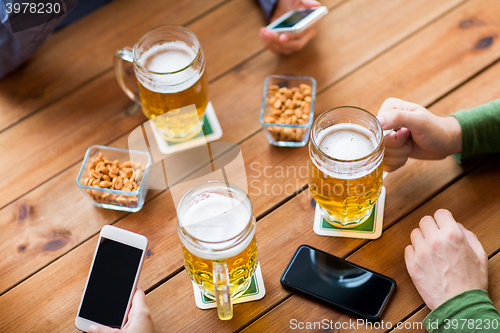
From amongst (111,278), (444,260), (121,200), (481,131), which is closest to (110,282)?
(111,278)

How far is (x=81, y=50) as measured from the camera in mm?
1372

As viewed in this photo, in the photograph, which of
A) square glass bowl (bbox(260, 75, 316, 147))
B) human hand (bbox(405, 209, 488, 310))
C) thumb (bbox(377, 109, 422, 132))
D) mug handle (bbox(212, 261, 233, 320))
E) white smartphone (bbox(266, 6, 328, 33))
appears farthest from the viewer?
white smartphone (bbox(266, 6, 328, 33))

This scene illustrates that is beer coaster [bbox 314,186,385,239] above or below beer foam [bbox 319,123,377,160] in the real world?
below

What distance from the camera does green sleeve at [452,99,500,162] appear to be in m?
1.06

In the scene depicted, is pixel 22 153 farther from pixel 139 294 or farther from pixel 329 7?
pixel 329 7

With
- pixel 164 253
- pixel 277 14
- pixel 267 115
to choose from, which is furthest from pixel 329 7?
pixel 164 253

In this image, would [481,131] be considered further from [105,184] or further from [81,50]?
[81,50]

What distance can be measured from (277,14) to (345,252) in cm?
75

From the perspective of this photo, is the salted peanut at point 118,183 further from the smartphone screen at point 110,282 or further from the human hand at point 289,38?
the human hand at point 289,38

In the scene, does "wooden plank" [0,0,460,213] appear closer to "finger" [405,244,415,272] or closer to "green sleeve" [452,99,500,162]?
"green sleeve" [452,99,500,162]

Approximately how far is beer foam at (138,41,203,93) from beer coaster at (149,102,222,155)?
17 centimetres

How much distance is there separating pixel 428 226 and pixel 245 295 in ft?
1.34

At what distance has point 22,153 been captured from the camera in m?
1.20

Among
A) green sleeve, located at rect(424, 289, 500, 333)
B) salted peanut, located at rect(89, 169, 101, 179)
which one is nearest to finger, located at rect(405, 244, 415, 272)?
green sleeve, located at rect(424, 289, 500, 333)
